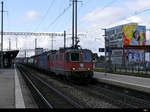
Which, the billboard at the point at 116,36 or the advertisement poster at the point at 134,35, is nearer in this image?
the advertisement poster at the point at 134,35

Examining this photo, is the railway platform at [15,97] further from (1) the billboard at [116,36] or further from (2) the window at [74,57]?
(1) the billboard at [116,36]

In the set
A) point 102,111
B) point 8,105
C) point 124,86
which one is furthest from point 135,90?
point 102,111

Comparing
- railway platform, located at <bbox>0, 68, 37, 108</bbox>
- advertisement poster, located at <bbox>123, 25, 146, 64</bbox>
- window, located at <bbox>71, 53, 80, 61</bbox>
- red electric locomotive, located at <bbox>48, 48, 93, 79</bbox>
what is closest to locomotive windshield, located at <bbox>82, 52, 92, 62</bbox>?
red electric locomotive, located at <bbox>48, 48, 93, 79</bbox>

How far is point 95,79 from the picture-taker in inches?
804

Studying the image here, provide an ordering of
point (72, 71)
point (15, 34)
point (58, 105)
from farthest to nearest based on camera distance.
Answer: point (15, 34) → point (72, 71) → point (58, 105)

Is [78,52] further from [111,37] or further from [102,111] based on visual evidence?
[111,37]

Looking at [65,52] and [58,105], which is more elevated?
[65,52]

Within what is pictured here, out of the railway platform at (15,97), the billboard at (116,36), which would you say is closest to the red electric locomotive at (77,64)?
the railway platform at (15,97)

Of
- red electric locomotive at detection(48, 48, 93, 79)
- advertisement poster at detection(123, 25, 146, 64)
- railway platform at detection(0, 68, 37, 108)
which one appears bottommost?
railway platform at detection(0, 68, 37, 108)

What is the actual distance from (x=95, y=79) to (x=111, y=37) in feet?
332

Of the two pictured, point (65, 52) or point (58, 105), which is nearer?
point (58, 105)

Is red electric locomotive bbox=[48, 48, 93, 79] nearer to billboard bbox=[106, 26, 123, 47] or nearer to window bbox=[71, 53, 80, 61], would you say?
window bbox=[71, 53, 80, 61]

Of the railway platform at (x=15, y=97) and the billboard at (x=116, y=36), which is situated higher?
the billboard at (x=116, y=36)

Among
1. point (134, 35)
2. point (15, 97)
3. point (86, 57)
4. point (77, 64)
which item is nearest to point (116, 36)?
point (134, 35)
